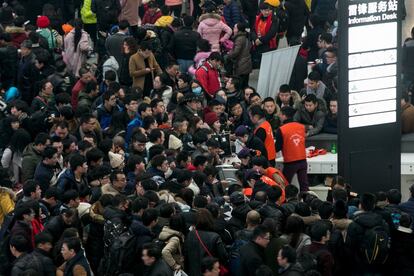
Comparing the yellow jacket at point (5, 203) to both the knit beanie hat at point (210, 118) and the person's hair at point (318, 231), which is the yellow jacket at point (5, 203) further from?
the knit beanie hat at point (210, 118)

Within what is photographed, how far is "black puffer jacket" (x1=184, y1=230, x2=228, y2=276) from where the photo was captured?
691 inches

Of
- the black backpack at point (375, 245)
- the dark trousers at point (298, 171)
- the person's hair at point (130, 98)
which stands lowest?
the dark trousers at point (298, 171)

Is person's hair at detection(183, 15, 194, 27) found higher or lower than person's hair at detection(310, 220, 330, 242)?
higher

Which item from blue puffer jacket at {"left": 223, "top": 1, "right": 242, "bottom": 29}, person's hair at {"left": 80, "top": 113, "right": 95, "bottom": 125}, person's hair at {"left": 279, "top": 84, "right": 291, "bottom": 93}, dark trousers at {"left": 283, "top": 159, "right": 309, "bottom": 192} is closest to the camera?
person's hair at {"left": 80, "top": 113, "right": 95, "bottom": 125}

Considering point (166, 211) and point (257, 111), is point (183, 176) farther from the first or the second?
point (257, 111)

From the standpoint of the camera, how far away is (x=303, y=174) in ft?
76.7

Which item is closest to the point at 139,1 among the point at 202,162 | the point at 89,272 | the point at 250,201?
the point at 202,162

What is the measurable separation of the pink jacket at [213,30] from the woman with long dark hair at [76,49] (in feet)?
6.96

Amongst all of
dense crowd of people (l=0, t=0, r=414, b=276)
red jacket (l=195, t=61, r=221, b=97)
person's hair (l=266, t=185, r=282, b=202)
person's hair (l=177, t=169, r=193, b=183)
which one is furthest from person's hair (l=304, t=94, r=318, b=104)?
person's hair (l=266, t=185, r=282, b=202)

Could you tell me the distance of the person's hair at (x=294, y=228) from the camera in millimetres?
17891

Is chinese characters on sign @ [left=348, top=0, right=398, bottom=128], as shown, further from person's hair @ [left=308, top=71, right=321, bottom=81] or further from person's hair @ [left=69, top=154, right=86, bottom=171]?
person's hair @ [left=308, top=71, right=321, bottom=81]

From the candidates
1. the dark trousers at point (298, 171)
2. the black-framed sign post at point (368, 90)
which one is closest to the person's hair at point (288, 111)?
the dark trousers at point (298, 171)

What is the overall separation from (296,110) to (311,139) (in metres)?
0.53

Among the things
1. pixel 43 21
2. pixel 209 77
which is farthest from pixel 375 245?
pixel 43 21
